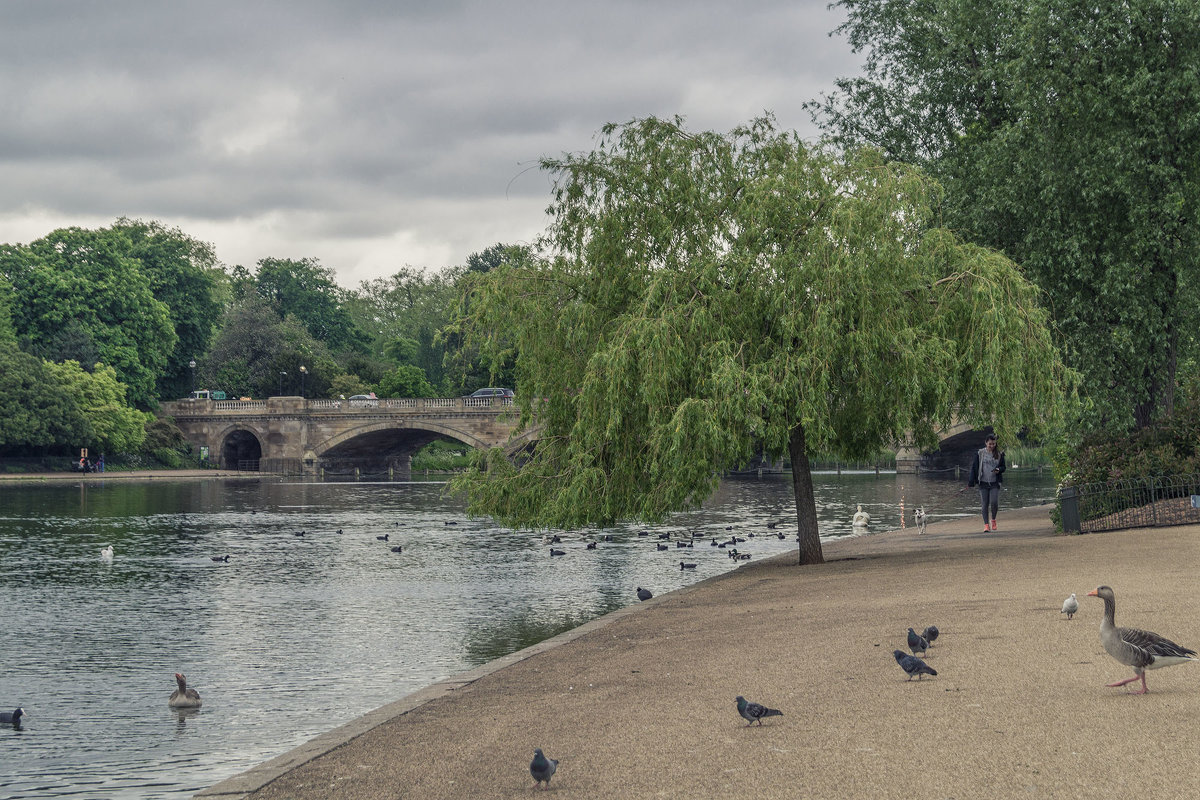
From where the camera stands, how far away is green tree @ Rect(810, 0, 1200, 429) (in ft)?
72.7

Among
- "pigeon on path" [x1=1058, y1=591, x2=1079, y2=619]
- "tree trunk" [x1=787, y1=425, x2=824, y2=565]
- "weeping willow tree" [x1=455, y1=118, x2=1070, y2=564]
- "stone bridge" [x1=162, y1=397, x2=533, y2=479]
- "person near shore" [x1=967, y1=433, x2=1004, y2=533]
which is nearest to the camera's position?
"pigeon on path" [x1=1058, y1=591, x2=1079, y2=619]

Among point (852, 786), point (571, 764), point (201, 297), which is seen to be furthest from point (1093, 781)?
point (201, 297)

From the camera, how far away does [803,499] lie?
2050cm

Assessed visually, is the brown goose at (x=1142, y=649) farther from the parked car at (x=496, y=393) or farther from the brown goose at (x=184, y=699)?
the parked car at (x=496, y=393)

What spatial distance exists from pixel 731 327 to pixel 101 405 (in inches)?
2601

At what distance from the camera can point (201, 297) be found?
93812 millimetres

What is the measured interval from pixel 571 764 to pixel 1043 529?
2013 cm

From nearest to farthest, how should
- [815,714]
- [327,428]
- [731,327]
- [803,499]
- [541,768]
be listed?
[541,768] < [815,714] < [731,327] < [803,499] < [327,428]

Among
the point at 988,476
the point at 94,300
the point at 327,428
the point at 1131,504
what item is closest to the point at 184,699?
the point at 1131,504

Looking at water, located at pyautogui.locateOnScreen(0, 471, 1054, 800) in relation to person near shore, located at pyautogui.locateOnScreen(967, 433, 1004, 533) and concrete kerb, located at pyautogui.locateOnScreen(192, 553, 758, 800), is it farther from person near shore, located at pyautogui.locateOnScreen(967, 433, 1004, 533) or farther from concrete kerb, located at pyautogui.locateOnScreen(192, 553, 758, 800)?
person near shore, located at pyautogui.locateOnScreen(967, 433, 1004, 533)

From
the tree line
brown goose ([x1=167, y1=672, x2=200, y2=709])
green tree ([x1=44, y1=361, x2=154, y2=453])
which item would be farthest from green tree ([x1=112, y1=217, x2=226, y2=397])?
brown goose ([x1=167, y1=672, x2=200, y2=709])

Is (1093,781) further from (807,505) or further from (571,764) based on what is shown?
(807,505)

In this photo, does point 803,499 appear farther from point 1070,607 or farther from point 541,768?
point 541,768

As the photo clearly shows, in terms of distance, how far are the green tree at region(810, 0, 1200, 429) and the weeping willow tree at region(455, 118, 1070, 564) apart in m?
4.03
